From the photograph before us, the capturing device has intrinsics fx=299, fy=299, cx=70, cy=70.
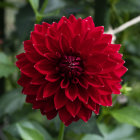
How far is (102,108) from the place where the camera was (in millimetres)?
646

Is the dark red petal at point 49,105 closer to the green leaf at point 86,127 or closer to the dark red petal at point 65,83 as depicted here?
the dark red petal at point 65,83

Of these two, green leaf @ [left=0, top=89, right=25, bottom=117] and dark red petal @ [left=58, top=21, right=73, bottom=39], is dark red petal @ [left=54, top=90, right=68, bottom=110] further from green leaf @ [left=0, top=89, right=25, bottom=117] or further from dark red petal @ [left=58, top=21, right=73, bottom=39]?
green leaf @ [left=0, top=89, right=25, bottom=117]

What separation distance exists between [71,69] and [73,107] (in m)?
0.07

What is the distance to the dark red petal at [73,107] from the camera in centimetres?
46

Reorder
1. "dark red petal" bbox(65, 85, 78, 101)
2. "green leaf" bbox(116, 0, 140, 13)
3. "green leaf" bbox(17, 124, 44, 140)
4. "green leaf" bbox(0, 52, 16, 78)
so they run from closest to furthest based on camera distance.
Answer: "dark red petal" bbox(65, 85, 78, 101)
"green leaf" bbox(17, 124, 44, 140)
"green leaf" bbox(0, 52, 16, 78)
"green leaf" bbox(116, 0, 140, 13)

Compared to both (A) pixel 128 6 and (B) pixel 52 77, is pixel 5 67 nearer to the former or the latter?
(B) pixel 52 77

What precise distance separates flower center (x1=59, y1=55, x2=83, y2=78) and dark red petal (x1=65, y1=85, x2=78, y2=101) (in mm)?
21

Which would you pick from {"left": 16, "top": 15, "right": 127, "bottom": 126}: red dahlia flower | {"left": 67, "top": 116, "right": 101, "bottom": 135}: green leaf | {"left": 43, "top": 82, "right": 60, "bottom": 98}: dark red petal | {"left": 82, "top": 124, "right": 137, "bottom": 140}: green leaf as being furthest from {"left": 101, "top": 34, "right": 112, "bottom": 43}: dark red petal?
{"left": 82, "top": 124, "right": 137, "bottom": 140}: green leaf

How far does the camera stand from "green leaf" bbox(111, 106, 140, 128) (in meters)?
0.62

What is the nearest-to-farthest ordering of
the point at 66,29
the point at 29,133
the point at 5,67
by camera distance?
the point at 66,29 → the point at 29,133 → the point at 5,67

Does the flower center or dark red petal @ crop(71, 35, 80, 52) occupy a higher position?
dark red petal @ crop(71, 35, 80, 52)

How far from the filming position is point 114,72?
1.56 ft

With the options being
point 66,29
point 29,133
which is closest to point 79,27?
point 66,29

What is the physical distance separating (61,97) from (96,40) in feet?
0.34
